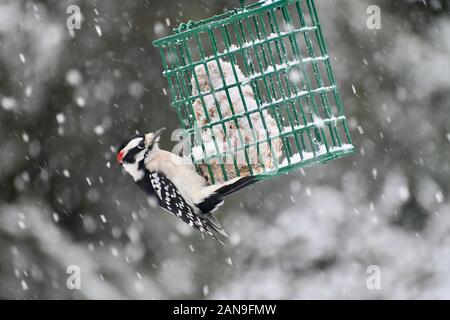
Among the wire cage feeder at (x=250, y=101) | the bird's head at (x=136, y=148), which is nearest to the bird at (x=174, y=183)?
the bird's head at (x=136, y=148)

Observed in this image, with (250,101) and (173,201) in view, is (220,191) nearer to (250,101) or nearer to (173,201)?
(173,201)

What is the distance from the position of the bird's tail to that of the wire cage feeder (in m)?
0.09

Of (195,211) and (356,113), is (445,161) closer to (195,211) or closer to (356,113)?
(356,113)

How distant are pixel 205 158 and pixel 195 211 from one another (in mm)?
504

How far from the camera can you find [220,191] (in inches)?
Answer: 213

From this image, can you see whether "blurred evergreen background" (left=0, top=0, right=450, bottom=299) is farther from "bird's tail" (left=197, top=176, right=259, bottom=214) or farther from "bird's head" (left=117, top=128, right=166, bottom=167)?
"bird's tail" (left=197, top=176, right=259, bottom=214)

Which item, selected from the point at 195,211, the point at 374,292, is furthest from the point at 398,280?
the point at 195,211

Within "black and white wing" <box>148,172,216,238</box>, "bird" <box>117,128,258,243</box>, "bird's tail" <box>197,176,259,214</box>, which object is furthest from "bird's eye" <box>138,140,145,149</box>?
"bird's tail" <box>197,176,259,214</box>

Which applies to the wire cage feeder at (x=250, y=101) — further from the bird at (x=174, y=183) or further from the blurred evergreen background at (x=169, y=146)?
the blurred evergreen background at (x=169, y=146)

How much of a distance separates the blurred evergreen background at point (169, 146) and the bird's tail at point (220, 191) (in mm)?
3122

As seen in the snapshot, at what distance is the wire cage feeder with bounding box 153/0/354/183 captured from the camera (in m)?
5.16

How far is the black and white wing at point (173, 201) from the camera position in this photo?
567 cm

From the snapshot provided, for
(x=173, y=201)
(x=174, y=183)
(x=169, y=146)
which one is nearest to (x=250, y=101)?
(x=174, y=183)

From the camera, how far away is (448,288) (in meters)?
9.41
